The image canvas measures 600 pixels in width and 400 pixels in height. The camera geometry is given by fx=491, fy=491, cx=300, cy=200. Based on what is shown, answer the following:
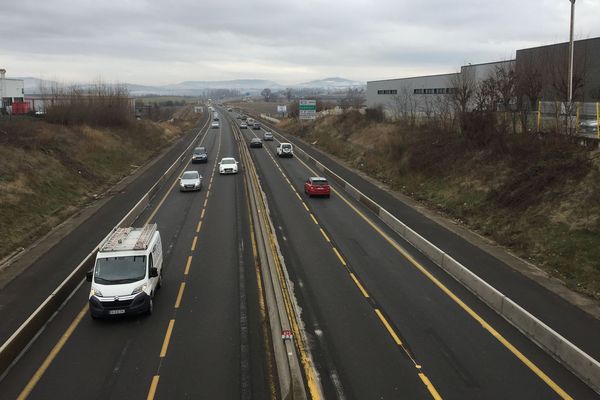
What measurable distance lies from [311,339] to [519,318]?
6061 mm

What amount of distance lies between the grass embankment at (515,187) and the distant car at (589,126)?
1448 millimetres

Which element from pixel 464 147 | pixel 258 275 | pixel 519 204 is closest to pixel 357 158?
pixel 464 147

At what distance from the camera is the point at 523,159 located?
96.8 ft

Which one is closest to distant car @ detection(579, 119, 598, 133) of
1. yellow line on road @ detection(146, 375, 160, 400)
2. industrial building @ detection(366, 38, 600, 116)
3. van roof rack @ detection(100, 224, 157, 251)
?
industrial building @ detection(366, 38, 600, 116)

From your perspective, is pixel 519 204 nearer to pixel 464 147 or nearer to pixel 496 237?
pixel 496 237

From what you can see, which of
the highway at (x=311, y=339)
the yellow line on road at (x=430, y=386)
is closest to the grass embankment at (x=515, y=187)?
the highway at (x=311, y=339)

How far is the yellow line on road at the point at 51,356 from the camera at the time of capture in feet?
36.3

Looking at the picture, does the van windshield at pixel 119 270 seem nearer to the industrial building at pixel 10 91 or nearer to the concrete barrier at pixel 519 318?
the concrete barrier at pixel 519 318

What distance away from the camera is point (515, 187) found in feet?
87.8

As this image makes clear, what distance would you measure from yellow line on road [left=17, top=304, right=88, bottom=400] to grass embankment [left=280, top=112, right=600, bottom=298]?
16.4 metres

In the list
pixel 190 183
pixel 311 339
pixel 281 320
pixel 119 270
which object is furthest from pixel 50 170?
pixel 311 339

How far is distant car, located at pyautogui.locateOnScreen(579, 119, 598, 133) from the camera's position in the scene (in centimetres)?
2748

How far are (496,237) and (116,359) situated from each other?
17846mm

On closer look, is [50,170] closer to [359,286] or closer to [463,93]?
[359,286]
